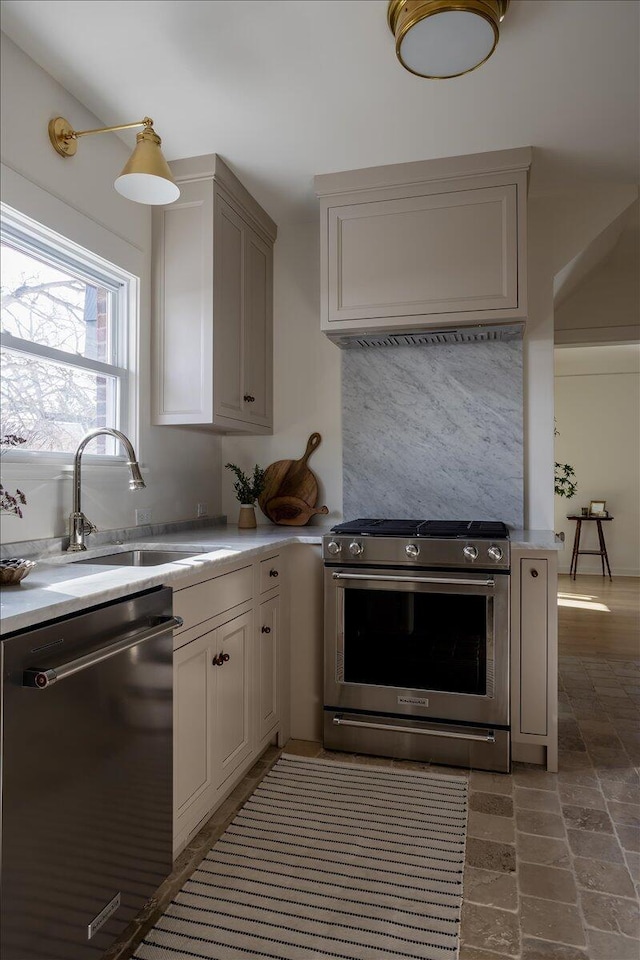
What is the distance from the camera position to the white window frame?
6.59 feet

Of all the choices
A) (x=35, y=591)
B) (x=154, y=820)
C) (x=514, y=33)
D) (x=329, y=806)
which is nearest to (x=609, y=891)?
(x=329, y=806)

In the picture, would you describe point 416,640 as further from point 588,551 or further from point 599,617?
point 588,551

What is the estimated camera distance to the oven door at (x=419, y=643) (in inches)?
97.3

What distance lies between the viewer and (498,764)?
8.13ft

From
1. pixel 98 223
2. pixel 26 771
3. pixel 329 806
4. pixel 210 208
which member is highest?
pixel 210 208

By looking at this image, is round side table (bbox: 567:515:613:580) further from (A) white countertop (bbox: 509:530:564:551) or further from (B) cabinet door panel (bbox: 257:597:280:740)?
(B) cabinet door panel (bbox: 257:597:280:740)

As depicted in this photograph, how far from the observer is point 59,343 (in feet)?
7.39

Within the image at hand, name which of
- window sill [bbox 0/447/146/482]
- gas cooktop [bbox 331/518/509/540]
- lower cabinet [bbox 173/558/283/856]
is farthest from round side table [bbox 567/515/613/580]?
window sill [bbox 0/447/146/482]

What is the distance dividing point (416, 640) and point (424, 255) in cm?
171

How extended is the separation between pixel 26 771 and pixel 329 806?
133 cm

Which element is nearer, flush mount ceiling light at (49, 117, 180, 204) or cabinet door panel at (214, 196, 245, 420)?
flush mount ceiling light at (49, 117, 180, 204)

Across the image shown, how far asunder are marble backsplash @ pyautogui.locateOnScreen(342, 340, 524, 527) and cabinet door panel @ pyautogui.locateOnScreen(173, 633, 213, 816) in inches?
59.0

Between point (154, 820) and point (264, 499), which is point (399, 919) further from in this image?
point (264, 499)

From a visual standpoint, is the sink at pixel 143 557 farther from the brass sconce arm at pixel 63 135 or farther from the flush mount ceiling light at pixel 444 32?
the flush mount ceiling light at pixel 444 32
